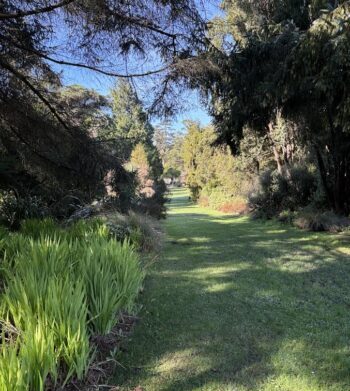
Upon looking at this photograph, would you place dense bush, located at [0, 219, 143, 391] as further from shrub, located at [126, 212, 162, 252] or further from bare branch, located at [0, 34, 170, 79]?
shrub, located at [126, 212, 162, 252]

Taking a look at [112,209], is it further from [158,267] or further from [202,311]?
[202,311]

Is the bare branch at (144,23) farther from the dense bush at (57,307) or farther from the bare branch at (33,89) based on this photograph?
the dense bush at (57,307)

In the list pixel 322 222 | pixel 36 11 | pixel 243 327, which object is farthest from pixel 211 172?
pixel 243 327

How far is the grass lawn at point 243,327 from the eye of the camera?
11.1 ft

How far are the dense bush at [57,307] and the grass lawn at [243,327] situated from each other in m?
0.61

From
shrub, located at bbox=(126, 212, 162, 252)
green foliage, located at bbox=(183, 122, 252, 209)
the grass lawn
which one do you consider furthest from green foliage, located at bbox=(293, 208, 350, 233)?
green foliage, located at bbox=(183, 122, 252, 209)

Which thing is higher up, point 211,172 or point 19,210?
point 211,172

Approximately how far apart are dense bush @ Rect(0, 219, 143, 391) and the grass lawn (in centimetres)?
61

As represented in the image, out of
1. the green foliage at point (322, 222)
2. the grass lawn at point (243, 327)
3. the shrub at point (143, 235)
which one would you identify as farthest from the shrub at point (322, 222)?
the shrub at point (143, 235)

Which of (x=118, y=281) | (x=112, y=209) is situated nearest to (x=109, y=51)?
(x=118, y=281)

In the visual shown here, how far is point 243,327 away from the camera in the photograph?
14.6 ft

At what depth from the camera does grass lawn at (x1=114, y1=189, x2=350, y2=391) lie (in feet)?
11.1

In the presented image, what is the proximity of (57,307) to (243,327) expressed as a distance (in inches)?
92.4

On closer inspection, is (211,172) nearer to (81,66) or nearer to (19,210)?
(19,210)
